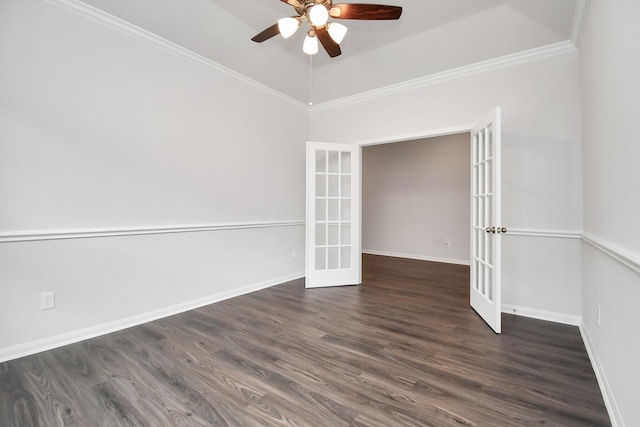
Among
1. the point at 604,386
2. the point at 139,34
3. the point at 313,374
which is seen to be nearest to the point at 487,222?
the point at 604,386

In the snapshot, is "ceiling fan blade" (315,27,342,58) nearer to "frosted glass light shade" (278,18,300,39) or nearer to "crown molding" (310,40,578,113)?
"frosted glass light shade" (278,18,300,39)

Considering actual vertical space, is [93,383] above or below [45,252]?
below

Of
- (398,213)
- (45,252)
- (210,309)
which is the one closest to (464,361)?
(210,309)

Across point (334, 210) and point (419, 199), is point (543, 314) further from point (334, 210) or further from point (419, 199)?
point (419, 199)

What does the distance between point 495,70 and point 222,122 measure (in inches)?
123

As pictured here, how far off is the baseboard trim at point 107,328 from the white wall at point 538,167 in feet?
10.3

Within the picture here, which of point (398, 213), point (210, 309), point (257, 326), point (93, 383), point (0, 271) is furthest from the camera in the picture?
point (398, 213)

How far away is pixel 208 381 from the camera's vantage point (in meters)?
1.78

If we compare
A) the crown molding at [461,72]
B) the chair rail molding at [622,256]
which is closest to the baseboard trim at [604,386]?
the chair rail molding at [622,256]

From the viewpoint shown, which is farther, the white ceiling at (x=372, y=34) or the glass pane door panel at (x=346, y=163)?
the glass pane door panel at (x=346, y=163)

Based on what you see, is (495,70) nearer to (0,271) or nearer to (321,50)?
(321,50)

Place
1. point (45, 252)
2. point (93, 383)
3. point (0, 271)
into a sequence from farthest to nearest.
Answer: point (45, 252) → point (0, 271) → point (93, 383)

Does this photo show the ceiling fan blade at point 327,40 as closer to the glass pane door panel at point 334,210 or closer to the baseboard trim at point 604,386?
the glass pane door panel at point 334,210

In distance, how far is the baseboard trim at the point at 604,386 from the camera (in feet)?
4.55
